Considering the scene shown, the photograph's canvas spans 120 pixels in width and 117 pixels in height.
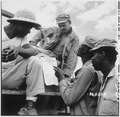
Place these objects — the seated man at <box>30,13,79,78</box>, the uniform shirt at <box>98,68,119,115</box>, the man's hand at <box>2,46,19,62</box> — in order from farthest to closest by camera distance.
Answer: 1. the seated man at <box>30,13,79,78</box>
2. the man's hand at <box>2,46,19,62</box>
3. the uniform shirt at <box>98,68,119,115</box>

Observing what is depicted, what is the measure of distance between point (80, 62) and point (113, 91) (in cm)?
60

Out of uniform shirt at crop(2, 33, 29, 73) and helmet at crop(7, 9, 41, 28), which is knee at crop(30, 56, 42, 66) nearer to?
uniform shirt at crop(2, 33, 29, 73)

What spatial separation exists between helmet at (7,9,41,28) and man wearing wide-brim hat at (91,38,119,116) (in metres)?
0.86

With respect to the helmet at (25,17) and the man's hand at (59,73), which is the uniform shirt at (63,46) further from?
the helmet at (25,17)

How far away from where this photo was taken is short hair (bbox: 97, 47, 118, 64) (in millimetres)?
4496

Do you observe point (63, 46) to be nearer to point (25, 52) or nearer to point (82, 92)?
point (25, 52)

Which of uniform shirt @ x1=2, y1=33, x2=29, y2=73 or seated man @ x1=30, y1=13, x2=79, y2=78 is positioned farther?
seated man @ x1=30, y1=13, x2=79, y2=78

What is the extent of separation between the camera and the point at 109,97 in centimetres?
441

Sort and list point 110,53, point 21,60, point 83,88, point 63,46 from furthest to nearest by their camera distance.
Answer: point 63,46 < point 110,53 < point 21,60 < point 83,88

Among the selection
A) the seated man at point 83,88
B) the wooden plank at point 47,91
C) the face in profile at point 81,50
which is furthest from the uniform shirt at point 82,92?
the face in profile at point 81,50

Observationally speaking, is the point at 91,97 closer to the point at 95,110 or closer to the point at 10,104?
the point at 95,110

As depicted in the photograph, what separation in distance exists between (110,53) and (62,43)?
665 mm

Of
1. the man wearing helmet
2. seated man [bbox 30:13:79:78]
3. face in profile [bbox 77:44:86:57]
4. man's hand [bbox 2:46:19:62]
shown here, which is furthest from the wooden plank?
face in profile [bbox 77:44:86:57]

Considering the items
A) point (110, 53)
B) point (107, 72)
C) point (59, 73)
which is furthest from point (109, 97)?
point (59, 73)
